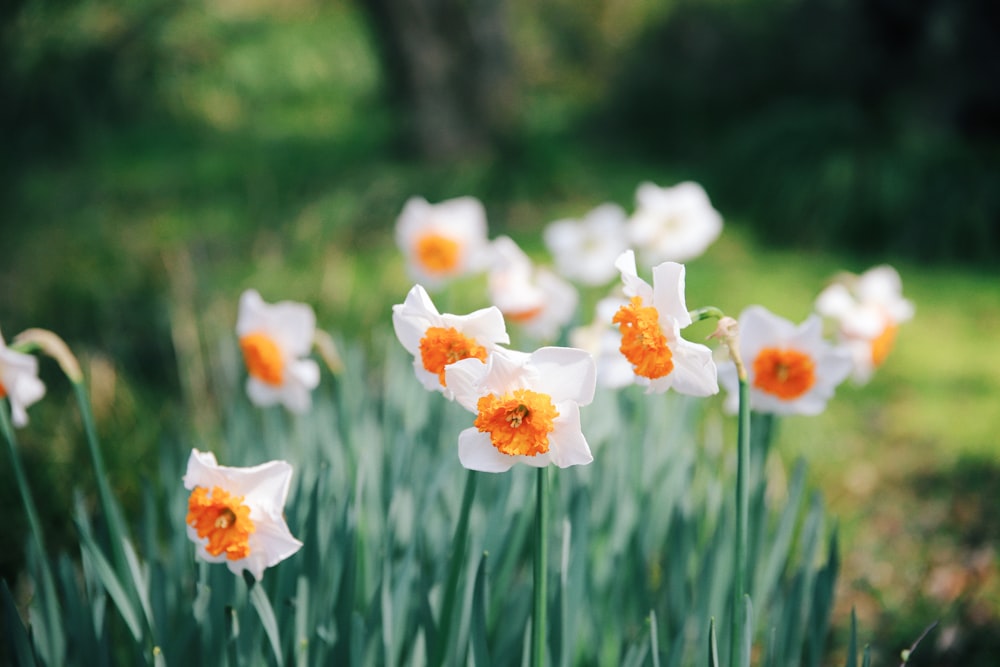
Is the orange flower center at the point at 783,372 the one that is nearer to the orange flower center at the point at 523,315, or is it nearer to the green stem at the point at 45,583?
the orange flower center at the point at 523,315

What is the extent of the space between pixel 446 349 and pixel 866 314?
86 cm

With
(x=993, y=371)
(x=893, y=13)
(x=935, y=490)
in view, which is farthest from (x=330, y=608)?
(x=893, y=13)

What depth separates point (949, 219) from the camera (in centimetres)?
468

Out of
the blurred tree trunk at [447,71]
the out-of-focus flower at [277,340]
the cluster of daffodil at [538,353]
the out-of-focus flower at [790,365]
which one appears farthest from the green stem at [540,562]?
the blurred tree trunk at [447,71]

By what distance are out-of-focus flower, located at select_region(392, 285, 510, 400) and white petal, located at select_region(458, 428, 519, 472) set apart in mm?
49

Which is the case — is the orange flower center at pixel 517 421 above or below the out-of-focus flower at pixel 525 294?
below

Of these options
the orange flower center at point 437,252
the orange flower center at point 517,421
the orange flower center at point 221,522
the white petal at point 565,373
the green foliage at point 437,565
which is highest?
the orange flower center at point 437,252

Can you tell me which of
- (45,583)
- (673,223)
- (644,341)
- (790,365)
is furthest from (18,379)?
(673,223)

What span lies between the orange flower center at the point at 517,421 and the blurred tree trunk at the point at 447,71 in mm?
4779

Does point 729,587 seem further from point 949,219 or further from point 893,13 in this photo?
point 893,13

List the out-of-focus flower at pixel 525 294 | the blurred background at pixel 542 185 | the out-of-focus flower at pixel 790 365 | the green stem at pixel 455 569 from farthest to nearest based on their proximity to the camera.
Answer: the blurred background at pixel 542 185 < the out-of-focus flower at pixel 525 294 < the out-of-focus flower at pixel 790 365 < the green stem at pixel 455 569

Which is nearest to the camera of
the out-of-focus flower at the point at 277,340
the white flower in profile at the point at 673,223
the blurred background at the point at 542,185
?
the out-of-focus flower at the point at 277,340

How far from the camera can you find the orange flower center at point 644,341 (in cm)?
95

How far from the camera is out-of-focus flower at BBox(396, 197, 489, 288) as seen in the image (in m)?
1.86
